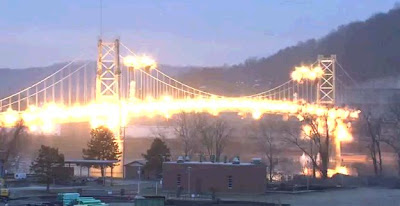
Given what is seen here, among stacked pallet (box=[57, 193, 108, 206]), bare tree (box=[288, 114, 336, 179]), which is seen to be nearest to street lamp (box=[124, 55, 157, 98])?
bare tree (box=[288, 114, 336, 179])

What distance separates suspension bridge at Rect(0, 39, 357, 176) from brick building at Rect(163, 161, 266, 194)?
7717 millimetres

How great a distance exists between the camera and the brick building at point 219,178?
26.0 metres

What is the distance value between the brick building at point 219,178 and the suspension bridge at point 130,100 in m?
7.72

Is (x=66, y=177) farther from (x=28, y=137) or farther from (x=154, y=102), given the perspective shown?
(x=28, y=137)

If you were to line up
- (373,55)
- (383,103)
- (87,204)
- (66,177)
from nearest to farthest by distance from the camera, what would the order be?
(87,204)
(66,177)
(383,103)
(373,55)

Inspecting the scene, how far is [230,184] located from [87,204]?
733 cm

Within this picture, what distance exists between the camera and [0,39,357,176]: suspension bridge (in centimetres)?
3619

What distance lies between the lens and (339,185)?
1195 inches

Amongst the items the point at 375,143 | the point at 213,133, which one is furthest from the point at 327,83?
the point at 375,143

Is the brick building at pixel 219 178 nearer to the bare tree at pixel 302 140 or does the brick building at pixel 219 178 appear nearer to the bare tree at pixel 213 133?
the bare tree at pixel 302 140

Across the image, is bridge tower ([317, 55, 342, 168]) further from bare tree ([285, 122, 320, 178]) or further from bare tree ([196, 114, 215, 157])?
bare tree ([196, 114, 215, 157])

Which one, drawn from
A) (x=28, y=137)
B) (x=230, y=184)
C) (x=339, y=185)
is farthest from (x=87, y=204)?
(x=28, y=137)

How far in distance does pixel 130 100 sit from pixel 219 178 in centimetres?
1428

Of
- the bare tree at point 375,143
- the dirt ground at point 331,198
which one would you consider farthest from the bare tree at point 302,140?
the dirt ground at point 331,198
